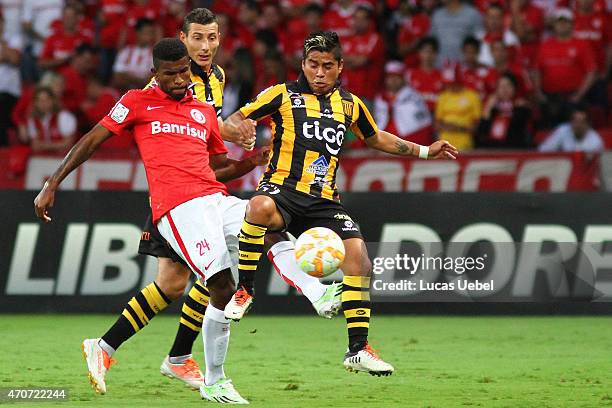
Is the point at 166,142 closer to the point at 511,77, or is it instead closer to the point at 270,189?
the point at 270,189

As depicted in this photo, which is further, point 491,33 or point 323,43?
point 491,33

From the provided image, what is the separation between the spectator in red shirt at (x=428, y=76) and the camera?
15.7m

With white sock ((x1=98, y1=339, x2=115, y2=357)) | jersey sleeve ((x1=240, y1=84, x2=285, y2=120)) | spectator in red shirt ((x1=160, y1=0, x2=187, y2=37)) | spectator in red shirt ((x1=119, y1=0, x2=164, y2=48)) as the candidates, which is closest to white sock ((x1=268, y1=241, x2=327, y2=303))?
jersey sleeve ((x1=240, y1=84, x2=285, y2=120))

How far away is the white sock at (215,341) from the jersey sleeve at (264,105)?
1419 mm

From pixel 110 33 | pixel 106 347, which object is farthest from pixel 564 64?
pixel 106 347

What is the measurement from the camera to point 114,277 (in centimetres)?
1277

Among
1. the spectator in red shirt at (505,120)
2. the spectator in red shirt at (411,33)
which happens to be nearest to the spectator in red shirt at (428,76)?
the spectator in red shirt at (411,33)

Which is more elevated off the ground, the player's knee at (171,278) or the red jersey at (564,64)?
the red jersey at (564,64)

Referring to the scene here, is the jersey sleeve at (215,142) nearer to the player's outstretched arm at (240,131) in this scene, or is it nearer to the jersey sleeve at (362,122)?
the player's outstretched arm at (240,131)

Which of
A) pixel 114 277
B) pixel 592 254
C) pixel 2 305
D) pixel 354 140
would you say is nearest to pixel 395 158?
pixel 354 140

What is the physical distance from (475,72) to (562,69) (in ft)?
3.85

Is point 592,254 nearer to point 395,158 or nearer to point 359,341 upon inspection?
point 395,158

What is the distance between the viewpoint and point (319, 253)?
7.53 m

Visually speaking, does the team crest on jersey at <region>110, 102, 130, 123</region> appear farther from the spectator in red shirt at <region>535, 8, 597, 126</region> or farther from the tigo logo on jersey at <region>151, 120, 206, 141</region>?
the spectator in red shirt at <region>535, 8, 597, 126</region>
